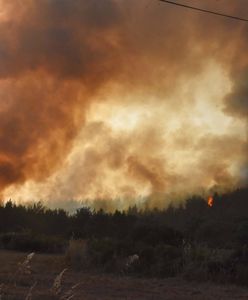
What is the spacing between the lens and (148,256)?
17016 millimetres

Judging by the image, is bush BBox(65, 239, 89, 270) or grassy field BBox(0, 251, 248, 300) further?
bush BBox(65, 239, 89, 270)

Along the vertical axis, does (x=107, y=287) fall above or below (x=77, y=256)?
below

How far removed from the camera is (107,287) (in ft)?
41.0

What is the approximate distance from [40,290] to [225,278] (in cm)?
591

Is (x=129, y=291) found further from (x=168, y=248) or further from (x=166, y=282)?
(x=168, y=248)

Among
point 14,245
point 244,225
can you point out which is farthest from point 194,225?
point 14,245

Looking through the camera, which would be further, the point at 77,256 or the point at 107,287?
the point at 77,256

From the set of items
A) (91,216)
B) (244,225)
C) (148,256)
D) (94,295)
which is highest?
(91,216)

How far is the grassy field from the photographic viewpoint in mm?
11020

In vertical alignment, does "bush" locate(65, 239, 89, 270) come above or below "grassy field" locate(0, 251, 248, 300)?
above

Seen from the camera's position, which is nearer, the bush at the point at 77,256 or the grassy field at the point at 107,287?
the grassy field at the point at 107,287

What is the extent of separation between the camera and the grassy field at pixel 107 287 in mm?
11020

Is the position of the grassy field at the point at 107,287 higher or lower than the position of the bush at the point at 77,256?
lower

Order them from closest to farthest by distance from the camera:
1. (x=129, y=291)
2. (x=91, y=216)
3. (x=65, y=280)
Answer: (x=129, y=291), (x=65, y=280), (x=91, y=216)
